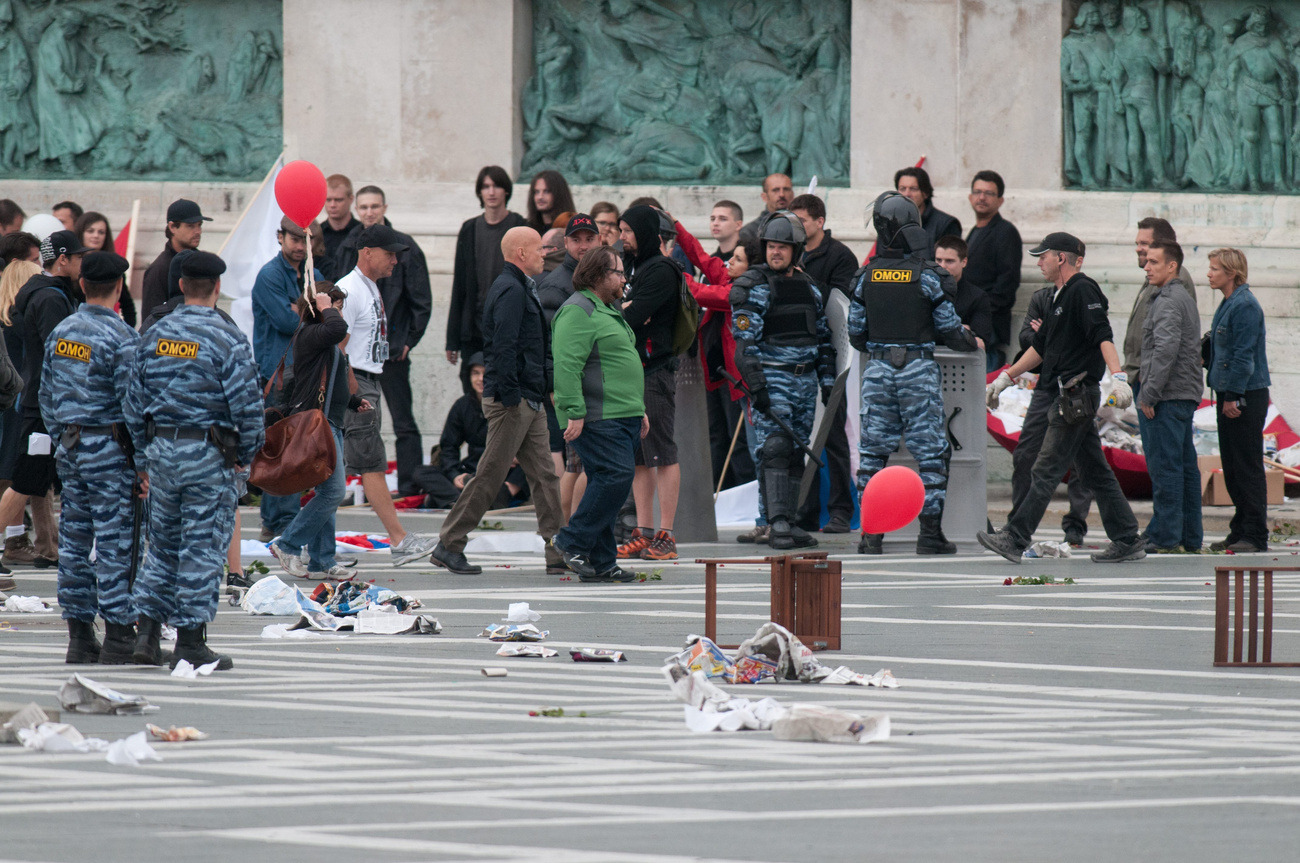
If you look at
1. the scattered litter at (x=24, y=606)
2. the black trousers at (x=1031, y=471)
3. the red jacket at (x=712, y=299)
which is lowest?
the scattered litter at (x=24, y=606)

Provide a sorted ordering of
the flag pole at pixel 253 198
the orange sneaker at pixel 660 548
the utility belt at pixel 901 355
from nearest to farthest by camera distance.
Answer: the orange sneaker at pixel 660 548 → the utility belt at pixel 901 355 → the flag pole at pixel 253 198

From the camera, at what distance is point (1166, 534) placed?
47.9 ft

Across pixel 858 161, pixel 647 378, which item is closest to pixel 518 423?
pixel 647 378

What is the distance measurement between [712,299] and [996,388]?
211cm

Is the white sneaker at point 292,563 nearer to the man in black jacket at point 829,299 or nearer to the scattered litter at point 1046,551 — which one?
the man in black jacket at point 829,299

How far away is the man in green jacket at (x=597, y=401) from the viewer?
12414 millimetres

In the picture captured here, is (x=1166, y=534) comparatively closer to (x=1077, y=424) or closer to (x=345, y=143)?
(x=1077, y=424)

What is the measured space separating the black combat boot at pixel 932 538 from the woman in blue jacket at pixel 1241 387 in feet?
6.24

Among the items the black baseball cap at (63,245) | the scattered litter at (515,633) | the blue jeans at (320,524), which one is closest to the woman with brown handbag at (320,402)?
the blue jeans at (320,524)

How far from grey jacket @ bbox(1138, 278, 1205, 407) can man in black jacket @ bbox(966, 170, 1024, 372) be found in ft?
11.8

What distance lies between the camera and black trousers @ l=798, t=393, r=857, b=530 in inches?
622

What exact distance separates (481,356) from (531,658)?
26.0ft

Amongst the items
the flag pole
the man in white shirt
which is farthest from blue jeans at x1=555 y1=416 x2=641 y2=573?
the flag pole

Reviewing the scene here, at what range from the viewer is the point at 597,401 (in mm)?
12531
